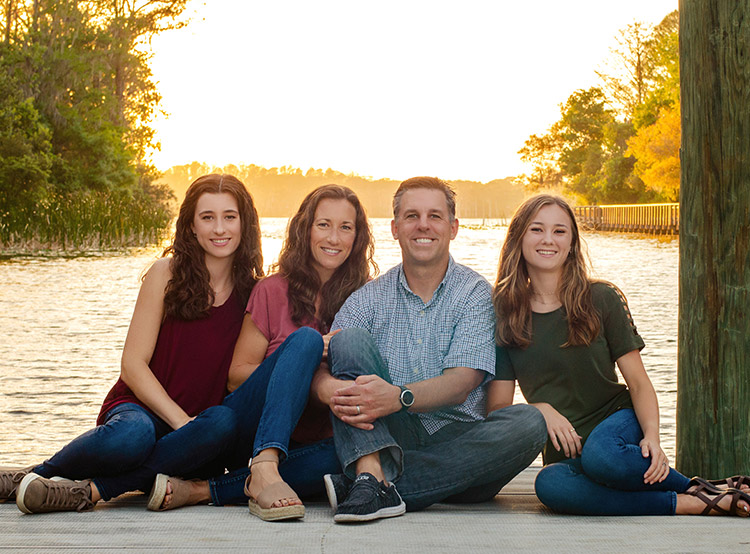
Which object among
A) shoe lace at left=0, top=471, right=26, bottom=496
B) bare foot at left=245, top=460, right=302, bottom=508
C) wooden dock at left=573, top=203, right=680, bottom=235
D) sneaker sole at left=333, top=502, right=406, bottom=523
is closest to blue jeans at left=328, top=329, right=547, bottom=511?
sneaker sole at left=333, top=502, right=406, bottom=523

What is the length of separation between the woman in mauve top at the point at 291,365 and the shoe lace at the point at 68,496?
0.21m

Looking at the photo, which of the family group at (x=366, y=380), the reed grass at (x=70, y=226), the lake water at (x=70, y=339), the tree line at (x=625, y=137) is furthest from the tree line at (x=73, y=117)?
the family group at (x=366, y=380)

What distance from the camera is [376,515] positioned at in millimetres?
2617

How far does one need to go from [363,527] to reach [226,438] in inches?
23.2

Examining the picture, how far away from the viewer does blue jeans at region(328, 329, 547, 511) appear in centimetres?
281

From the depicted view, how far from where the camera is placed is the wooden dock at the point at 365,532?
2.32 meters

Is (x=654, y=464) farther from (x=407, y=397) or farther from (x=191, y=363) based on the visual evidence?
(x=191, y=363)

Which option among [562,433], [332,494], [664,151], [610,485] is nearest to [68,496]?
[332,494]

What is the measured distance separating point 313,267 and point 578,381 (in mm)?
→ 1049

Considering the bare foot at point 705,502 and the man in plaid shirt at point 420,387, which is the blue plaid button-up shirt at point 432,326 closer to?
the man in plaid shirt at point 420,387

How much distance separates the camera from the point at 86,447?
9.05ft

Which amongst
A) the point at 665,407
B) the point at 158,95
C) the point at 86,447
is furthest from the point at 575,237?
the point at 158,95

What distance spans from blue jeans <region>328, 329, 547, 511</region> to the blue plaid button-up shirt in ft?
0.55

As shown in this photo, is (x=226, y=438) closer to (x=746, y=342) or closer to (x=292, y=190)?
(x=746, y=342)
